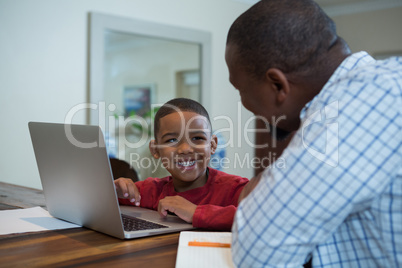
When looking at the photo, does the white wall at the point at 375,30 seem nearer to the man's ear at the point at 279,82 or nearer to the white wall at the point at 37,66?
the white wall at the point at 37,66

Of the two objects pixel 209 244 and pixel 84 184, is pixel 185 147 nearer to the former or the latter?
pixel 84 184

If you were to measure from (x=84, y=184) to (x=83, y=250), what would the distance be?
20 cm

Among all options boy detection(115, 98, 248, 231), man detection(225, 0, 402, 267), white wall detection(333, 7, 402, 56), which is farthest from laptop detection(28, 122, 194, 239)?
white wall detection(333, 7, 402, 56)

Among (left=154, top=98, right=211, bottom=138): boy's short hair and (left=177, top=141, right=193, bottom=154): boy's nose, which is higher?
(left=154, top=98, right=211, bottom=138): boy's short hair

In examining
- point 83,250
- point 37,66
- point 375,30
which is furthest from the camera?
point 375,30

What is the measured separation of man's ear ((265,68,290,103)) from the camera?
2.76ft

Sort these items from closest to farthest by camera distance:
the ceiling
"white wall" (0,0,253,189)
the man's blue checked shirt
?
the man's blue checked shirt
"white wall" (0,0,253,189)
the ceiling

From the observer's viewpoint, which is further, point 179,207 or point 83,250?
point 179,207

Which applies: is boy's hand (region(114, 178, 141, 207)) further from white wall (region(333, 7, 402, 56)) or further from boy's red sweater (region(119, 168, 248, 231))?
white wall (region(333, 7, 402, 56))

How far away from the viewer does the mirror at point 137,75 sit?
3.42 meters

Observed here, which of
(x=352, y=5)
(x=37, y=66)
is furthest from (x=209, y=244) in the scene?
(x=352, y=5)

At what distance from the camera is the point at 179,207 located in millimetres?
1225

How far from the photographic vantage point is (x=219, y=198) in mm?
1521

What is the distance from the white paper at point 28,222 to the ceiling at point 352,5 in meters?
3.75
